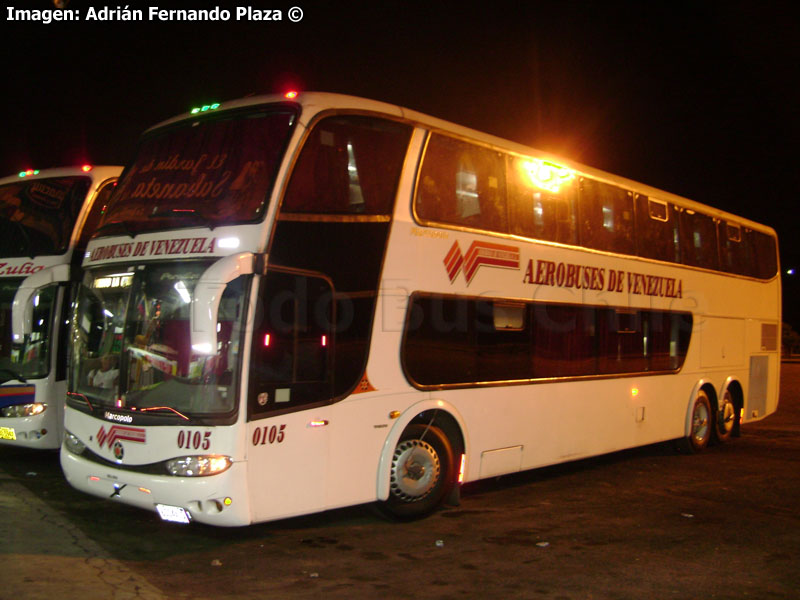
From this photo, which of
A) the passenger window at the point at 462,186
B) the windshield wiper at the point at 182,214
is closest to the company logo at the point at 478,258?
the passenger window at the point at 462,186

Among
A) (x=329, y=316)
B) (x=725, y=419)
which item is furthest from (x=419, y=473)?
(x=725, y=419)

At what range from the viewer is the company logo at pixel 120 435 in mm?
6934

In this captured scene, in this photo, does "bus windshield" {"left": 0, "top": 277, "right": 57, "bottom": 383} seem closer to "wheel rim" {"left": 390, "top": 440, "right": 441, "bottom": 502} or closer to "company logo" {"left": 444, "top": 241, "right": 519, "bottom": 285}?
"wheel rim" {"left": 390, "top": 440, "right": 441, "bottom": 502}

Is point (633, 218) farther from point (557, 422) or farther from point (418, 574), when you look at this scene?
point (418, 574)

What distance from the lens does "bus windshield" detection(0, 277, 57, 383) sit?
10.3 m

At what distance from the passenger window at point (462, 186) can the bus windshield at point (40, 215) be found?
5.20 metres

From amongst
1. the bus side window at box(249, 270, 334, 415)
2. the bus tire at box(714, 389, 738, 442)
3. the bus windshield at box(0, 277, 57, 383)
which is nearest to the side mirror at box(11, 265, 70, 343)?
the bus windshield at box(0, 277, 57, 383)

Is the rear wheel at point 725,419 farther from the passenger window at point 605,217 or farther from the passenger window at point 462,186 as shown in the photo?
the passenger window at point 462,186

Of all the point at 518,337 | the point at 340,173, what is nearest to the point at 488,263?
the point at 518,337

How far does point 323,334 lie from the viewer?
285 inches

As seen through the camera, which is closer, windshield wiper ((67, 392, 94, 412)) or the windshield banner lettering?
the windshield banner lettering

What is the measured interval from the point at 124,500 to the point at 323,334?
2262 millimetres

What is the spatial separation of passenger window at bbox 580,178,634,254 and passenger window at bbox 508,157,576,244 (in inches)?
12.4

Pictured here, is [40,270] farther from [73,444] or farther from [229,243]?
[229,243]
